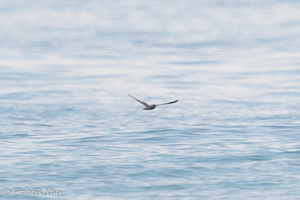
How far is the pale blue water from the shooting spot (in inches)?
859

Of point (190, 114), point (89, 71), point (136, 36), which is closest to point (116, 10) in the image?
point (136, 36)

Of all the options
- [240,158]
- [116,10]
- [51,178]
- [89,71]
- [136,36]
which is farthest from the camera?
[116,10]

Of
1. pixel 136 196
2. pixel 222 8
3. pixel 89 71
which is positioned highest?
pixel 136 196

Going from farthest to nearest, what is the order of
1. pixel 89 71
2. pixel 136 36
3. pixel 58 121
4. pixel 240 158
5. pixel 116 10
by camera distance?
pixel 116 10, pixel 136 36, pixel 89 71, pixel 58 121, pixel 240 158

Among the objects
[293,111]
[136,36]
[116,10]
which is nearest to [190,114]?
[293,111]

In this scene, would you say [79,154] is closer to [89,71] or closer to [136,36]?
[89,71]

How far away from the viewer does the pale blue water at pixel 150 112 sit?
2181 centimetres

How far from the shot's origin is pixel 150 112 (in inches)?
1240

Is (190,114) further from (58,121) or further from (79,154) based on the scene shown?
(79,154)

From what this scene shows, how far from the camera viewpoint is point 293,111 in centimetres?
3039

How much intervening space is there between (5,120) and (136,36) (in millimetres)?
26231

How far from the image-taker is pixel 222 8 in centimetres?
7494

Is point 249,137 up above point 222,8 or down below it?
above

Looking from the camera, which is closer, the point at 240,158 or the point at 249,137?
the point at 240,158
